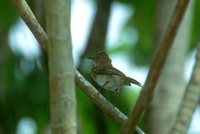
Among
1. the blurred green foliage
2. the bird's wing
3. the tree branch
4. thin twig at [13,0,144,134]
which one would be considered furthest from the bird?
the tree branch

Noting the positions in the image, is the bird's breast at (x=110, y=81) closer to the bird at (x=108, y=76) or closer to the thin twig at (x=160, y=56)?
the bird at (x=108, y=76)

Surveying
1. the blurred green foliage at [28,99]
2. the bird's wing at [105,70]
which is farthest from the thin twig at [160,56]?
the blurred green foliage at [28,99]

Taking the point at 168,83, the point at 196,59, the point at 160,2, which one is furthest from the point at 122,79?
the point at 196,59

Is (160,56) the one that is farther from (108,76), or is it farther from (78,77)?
(108,76)

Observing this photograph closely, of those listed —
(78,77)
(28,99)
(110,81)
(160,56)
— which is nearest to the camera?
(160,56)

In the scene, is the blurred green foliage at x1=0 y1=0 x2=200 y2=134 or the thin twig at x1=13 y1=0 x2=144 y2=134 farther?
the blurred green foliage at x1=0 y1=0 x2=200 y2=134

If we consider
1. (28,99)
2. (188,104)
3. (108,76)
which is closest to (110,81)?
(108,76)

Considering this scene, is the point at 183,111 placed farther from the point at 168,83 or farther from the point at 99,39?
the point at 99,39

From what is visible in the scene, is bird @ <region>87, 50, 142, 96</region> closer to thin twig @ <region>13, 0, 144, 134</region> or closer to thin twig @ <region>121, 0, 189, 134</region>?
thin twig @ <region>13, 0, 144, 134</region>
